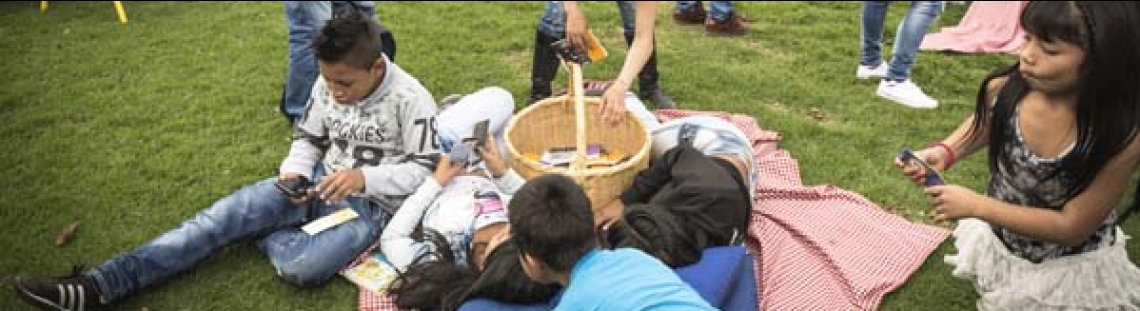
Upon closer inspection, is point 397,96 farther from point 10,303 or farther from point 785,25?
point 785,25

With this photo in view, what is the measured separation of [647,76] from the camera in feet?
16.3

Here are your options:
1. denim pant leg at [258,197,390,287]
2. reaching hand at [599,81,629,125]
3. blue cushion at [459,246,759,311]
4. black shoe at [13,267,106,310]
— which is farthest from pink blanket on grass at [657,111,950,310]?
black shoe at [13,267,106,310]

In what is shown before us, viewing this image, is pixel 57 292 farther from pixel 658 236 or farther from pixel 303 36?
pixel 658 236

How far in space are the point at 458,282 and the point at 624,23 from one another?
216 cm

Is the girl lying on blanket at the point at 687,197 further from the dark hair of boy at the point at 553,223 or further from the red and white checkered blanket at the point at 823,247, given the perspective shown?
the dark hair of boy at the point at 553,223

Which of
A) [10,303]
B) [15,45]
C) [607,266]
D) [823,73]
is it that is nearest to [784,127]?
[823,73]

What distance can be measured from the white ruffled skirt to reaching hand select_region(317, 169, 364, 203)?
2.22 meters

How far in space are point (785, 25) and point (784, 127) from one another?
5.01 ft

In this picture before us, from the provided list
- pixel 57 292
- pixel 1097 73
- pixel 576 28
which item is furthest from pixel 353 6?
pixel 1097 73

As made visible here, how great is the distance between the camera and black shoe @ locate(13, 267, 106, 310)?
3.21 metres

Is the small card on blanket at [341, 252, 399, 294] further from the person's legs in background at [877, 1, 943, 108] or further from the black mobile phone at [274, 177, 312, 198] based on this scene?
the person's legs in background at [877, 1, 943, 108]

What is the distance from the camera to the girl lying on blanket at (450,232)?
125 inches

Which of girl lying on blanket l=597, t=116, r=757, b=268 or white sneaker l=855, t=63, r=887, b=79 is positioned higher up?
girl lying on blanket l=597, t=116, r=757, b=268

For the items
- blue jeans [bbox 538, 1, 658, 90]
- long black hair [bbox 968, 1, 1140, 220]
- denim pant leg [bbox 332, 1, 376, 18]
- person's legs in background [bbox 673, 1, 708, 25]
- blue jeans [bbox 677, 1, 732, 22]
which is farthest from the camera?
person's legs in background [bbox 673, 1, 708, 25]
